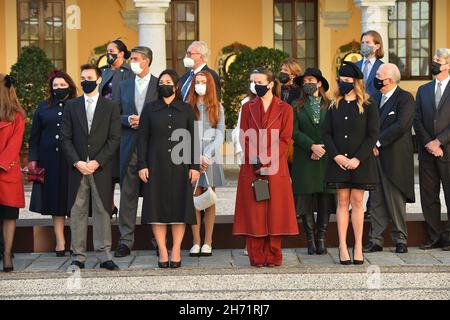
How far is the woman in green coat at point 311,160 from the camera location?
435 inches

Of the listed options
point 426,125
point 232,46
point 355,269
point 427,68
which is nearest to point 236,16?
point 232,46

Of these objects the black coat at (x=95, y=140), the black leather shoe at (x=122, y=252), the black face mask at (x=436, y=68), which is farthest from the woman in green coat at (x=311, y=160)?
the black coat at (x=95, y=140)

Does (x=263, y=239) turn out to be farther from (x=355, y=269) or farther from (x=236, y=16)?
(x=236, y=16)

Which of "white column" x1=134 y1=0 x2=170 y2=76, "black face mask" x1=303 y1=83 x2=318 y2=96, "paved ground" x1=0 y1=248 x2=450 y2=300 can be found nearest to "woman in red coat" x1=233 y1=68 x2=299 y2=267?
"paved ground" x1=0 y1=248 x2=450 y2=300

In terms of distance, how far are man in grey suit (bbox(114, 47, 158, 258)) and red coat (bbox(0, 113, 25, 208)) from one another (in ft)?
3.41

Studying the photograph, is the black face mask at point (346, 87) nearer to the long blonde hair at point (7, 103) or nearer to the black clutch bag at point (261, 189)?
the black clutch bag at point (261, 189)

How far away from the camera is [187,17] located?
22.7m

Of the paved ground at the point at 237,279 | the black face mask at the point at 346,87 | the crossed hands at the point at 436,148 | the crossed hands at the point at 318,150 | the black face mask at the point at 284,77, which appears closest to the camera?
the paved ground at the point at 237,279

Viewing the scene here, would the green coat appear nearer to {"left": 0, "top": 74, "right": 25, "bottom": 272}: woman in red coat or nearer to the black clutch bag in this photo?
the black clutch bag

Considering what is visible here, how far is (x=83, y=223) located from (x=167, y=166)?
835 mm

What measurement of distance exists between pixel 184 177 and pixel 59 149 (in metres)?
1.36

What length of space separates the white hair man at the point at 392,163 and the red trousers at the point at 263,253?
3.70 feet

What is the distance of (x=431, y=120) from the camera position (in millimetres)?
11422

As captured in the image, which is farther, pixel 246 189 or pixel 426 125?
pixel 426 125
